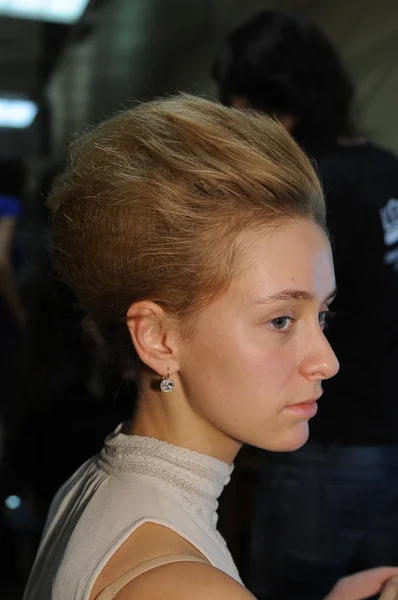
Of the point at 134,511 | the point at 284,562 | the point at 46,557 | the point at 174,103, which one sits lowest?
the point at 284,562

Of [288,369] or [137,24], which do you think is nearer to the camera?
[288,369]

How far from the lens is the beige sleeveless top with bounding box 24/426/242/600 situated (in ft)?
2.86

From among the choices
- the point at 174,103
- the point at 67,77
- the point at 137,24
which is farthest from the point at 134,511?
the point at 67,77

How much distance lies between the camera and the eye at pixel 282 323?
970mm

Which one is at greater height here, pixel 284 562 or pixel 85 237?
pixel 85 237

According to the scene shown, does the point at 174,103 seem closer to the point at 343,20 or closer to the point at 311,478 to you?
the point at 311,478

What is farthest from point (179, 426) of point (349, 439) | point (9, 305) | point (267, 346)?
point (9, 305)

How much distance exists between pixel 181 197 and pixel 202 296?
0.39 feet

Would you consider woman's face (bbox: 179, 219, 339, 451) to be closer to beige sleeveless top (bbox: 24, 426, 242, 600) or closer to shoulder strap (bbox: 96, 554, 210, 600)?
beige sleeveless top (bbox: 24, 426, 242, 600)

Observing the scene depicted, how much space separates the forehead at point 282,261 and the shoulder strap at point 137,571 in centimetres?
31

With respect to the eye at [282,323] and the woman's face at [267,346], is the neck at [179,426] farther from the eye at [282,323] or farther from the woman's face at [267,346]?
the eye at [282,323]

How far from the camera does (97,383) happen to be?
2215 millimetres

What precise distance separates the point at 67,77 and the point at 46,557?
266 inches

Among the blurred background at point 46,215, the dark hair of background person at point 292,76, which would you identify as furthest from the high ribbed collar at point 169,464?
the dark hair of background person at point 292,76
